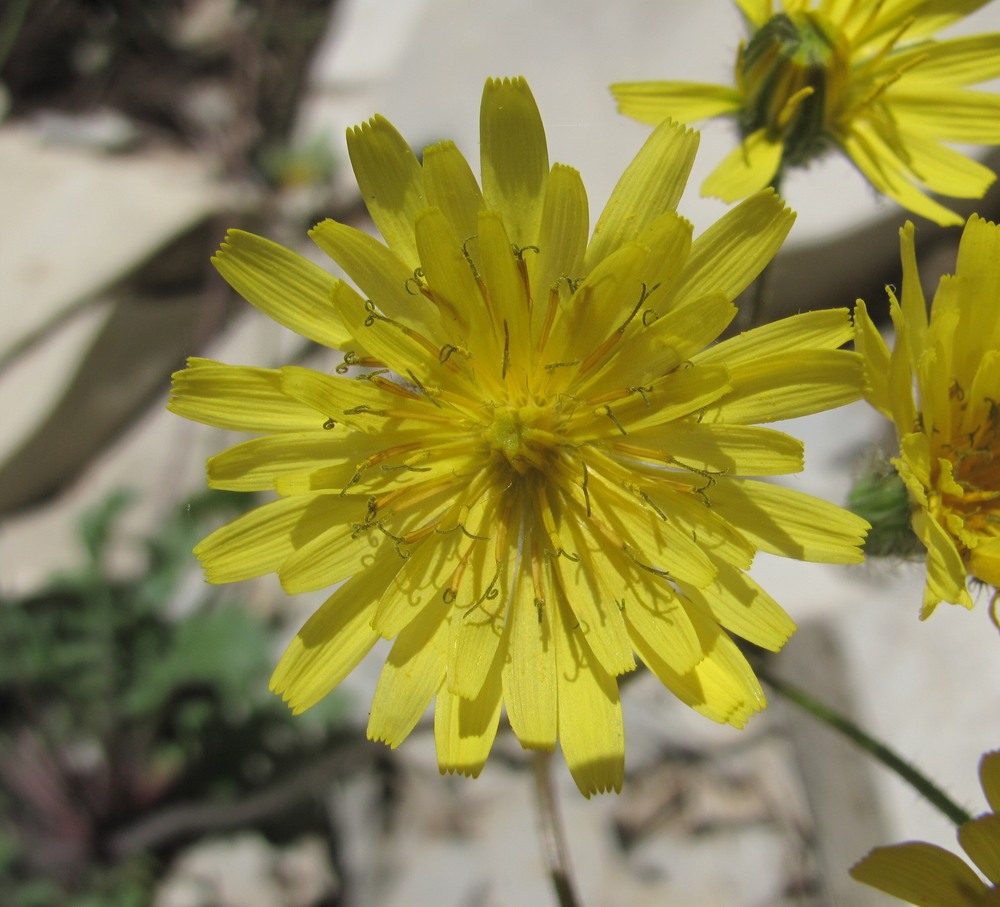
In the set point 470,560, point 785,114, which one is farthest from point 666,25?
point 470,560

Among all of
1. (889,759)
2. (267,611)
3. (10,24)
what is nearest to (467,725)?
(889,759)

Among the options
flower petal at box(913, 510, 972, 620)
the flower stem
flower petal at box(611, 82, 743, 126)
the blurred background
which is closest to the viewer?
flower petal at box(913, 510, 972, 620)

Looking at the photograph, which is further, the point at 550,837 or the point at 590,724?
the point at 550,837

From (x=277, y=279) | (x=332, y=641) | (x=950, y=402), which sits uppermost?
(x=277, y=279)

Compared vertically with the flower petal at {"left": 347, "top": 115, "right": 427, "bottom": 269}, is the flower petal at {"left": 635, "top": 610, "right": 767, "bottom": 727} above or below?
below

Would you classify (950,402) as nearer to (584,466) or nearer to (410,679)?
(584,466)

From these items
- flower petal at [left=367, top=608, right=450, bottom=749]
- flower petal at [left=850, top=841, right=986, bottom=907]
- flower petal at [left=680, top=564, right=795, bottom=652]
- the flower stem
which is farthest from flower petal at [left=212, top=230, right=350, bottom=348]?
flower petal at [left=850, top=841, right=986, bottom=907]

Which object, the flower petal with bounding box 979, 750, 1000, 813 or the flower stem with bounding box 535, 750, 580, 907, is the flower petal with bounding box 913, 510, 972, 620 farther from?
the flower stem with bounding box 535, 750, 580, 907
